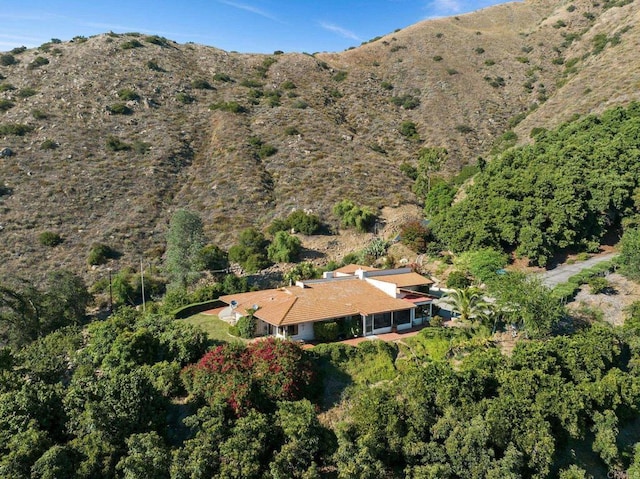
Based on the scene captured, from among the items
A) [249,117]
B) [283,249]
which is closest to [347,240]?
[283,249]

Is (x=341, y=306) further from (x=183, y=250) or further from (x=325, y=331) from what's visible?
(x=183, y=250)

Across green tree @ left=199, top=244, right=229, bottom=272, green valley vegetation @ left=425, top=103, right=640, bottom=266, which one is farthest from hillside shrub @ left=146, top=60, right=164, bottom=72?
green valley vegetation @ left=425, top=103, right=640, bottom=266

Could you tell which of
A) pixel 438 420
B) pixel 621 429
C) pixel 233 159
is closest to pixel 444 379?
pixel 438 420

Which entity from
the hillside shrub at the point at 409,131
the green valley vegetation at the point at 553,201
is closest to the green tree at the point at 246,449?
the green valley vegetation at the point at 553,201

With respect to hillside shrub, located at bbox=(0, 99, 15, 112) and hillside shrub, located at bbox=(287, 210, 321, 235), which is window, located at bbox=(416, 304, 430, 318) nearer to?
hillside shrub, located at bbox=(287, 210, 321, 235)

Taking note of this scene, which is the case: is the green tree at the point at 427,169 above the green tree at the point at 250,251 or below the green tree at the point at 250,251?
above

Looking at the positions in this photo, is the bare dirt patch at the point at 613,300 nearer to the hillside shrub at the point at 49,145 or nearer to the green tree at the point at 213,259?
the green tree at the point at 213,259
